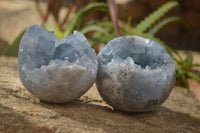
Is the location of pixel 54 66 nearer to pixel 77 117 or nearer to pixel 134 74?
pixel 77 117

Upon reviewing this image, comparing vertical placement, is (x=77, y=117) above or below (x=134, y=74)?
below

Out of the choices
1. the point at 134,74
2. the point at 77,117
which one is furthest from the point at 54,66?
the point at 134,74

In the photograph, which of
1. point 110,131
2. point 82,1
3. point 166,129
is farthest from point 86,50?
point 82,1

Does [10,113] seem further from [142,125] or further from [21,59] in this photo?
[142,125]

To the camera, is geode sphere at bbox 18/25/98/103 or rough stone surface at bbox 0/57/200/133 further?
geode sphere at bbox 18/25/98/103

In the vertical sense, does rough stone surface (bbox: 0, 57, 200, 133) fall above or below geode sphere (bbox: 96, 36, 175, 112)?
below
